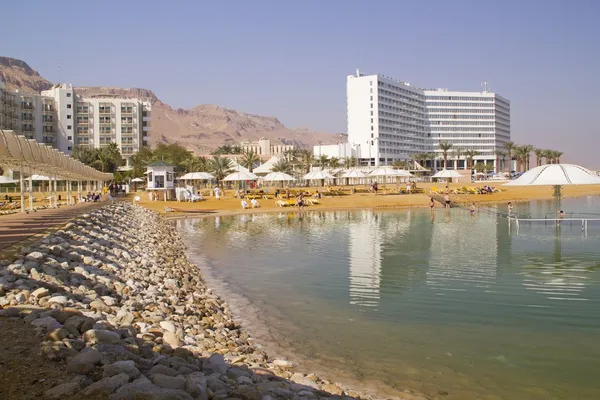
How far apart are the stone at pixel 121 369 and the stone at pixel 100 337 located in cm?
105

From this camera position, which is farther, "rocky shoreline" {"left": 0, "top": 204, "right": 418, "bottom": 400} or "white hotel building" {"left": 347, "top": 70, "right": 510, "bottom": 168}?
"white hotel building" {"left": 347, "top": 70, "right": 510, "bottom": 168}

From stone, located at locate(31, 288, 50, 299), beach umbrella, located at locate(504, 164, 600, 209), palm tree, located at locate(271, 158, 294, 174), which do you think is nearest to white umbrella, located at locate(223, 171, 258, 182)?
palm tree, located at locate(271, 158, 294, 174)

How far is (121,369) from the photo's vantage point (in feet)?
19.5

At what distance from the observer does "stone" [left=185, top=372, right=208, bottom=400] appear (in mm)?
5805

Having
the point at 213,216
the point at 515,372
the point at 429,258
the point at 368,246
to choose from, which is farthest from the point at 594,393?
the point at 213,216

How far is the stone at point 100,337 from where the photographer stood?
7133 mm

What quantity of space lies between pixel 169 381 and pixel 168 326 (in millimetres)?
3539

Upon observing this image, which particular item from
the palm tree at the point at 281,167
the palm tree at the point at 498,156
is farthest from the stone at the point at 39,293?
the palm tree at the point at 498,156

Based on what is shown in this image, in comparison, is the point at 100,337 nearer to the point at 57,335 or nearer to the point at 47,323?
the point at 57,335

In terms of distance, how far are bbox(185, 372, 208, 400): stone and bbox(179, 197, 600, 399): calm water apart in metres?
3.08

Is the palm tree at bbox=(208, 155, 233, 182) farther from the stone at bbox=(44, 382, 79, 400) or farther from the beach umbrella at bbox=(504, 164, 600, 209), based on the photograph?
the stone at bbox=(44, 382, 79, 400)

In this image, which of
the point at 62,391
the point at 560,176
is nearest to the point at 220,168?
the point at 560,176

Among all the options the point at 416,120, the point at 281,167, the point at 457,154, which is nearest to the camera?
the point at 281,167

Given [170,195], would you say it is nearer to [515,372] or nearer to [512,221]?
[512,221]
